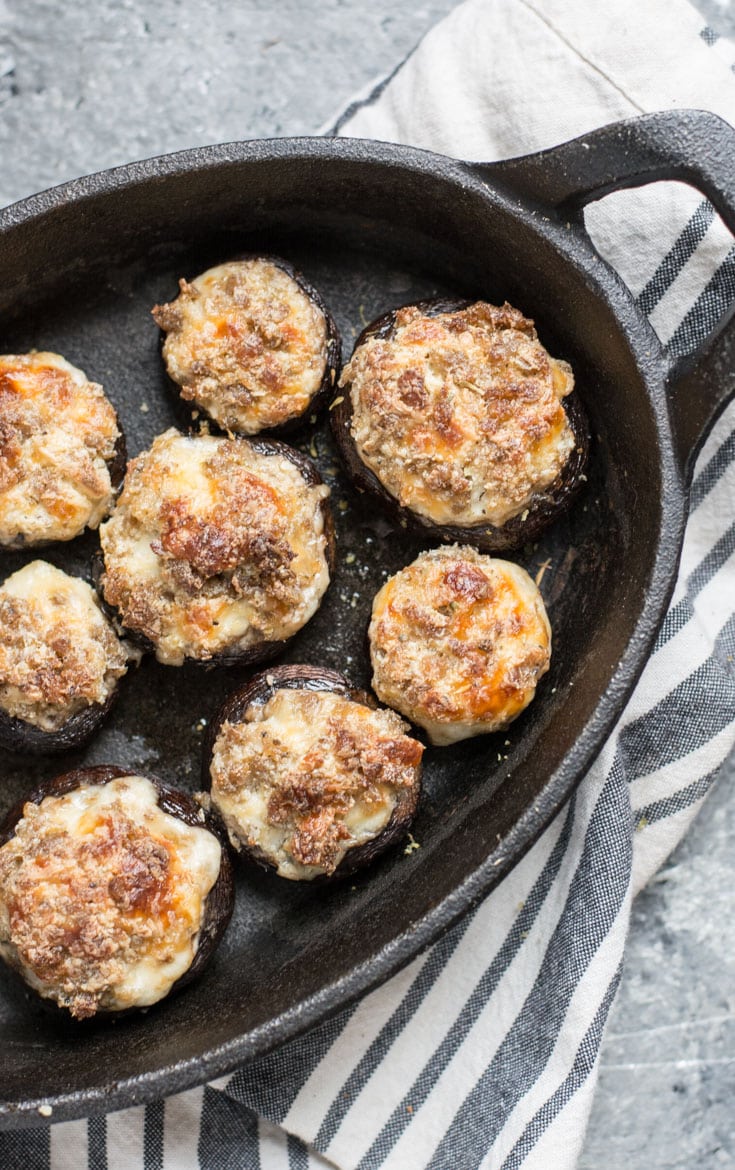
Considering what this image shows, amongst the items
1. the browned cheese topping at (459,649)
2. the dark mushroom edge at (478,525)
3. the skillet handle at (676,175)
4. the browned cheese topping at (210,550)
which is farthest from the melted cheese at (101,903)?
the skillet handle at (676,175)

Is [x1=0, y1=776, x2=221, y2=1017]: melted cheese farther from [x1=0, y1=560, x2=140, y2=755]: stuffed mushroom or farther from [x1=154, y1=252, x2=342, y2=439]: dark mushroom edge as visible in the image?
[x1=154, y1=252, x2=342, y2=439]: dark mushroom edge

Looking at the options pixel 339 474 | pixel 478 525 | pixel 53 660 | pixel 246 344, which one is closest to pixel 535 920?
pixel 478 525

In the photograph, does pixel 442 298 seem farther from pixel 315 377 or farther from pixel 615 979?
pixel 615 979

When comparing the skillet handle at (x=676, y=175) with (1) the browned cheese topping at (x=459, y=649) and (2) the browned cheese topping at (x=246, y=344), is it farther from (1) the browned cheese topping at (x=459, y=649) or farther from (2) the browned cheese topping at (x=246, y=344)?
(2) the browned cheese topping at (x=246, y=344)

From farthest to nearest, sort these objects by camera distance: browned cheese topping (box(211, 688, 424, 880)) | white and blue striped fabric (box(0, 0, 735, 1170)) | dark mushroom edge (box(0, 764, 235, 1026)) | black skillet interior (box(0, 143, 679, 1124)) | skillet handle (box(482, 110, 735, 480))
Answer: white and blue striped fabric (box(0, 0, 735, 1170))
dark mushroom edge (box(0, 764, 235, 1026))
browned cheese topping (box(211, 688, 424, 880))
black skillet interior (box(0, 143, 679, 1124))
skillet handle (box(482, 110, 735, 480))

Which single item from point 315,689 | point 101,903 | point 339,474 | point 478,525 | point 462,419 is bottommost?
point 101,903

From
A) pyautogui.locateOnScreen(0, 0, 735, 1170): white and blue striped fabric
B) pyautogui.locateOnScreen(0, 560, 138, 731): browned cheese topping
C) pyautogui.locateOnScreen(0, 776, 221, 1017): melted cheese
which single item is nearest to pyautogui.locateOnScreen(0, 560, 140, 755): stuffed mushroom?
pyautogui.locateOnScreen(0, 560, 138, 731): browned cheese topping

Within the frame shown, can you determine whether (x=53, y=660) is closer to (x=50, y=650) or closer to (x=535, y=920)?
(x=50, y=650)
